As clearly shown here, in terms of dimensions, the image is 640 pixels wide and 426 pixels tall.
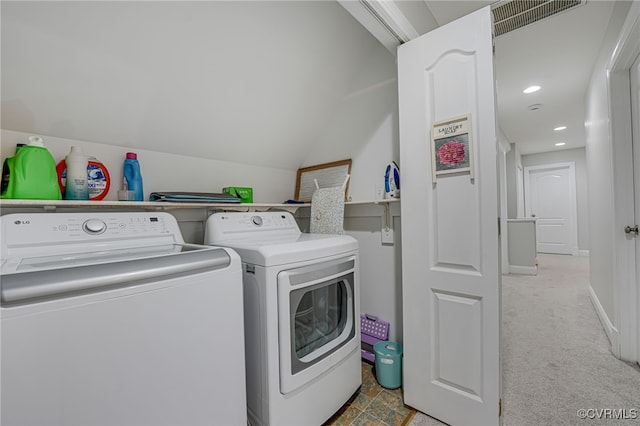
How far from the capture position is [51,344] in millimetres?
677

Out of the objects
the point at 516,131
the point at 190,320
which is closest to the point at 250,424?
the point at 190,320

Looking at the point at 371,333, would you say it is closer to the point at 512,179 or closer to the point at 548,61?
the point at 548,61

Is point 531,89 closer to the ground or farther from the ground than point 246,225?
farther from the ground

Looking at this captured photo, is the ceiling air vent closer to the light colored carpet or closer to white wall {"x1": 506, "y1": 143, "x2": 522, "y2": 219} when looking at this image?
the light colored carpet

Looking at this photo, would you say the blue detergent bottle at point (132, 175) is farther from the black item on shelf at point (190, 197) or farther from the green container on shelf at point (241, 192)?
the green container on shelf at point (241, 192)

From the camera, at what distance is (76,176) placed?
4.15 ft

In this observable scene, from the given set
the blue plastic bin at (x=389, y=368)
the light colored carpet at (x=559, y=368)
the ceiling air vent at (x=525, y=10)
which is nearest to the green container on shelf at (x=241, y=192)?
the blue plastic bin at (x=389, y=368)

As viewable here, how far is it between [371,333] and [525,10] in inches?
92.7

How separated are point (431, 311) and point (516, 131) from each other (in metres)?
4.85

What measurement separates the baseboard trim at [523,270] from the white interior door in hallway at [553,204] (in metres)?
2.80

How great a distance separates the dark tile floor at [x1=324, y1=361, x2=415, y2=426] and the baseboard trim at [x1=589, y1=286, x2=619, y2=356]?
5.70 ft

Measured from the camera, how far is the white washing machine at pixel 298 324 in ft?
3.93

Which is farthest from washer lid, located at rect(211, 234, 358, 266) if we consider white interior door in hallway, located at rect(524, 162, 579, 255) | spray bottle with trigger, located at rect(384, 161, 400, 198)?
white interior door in hallway, located at rect(524, 162, 579, 255)

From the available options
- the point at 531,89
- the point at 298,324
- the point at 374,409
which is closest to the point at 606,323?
the point at 374,409
